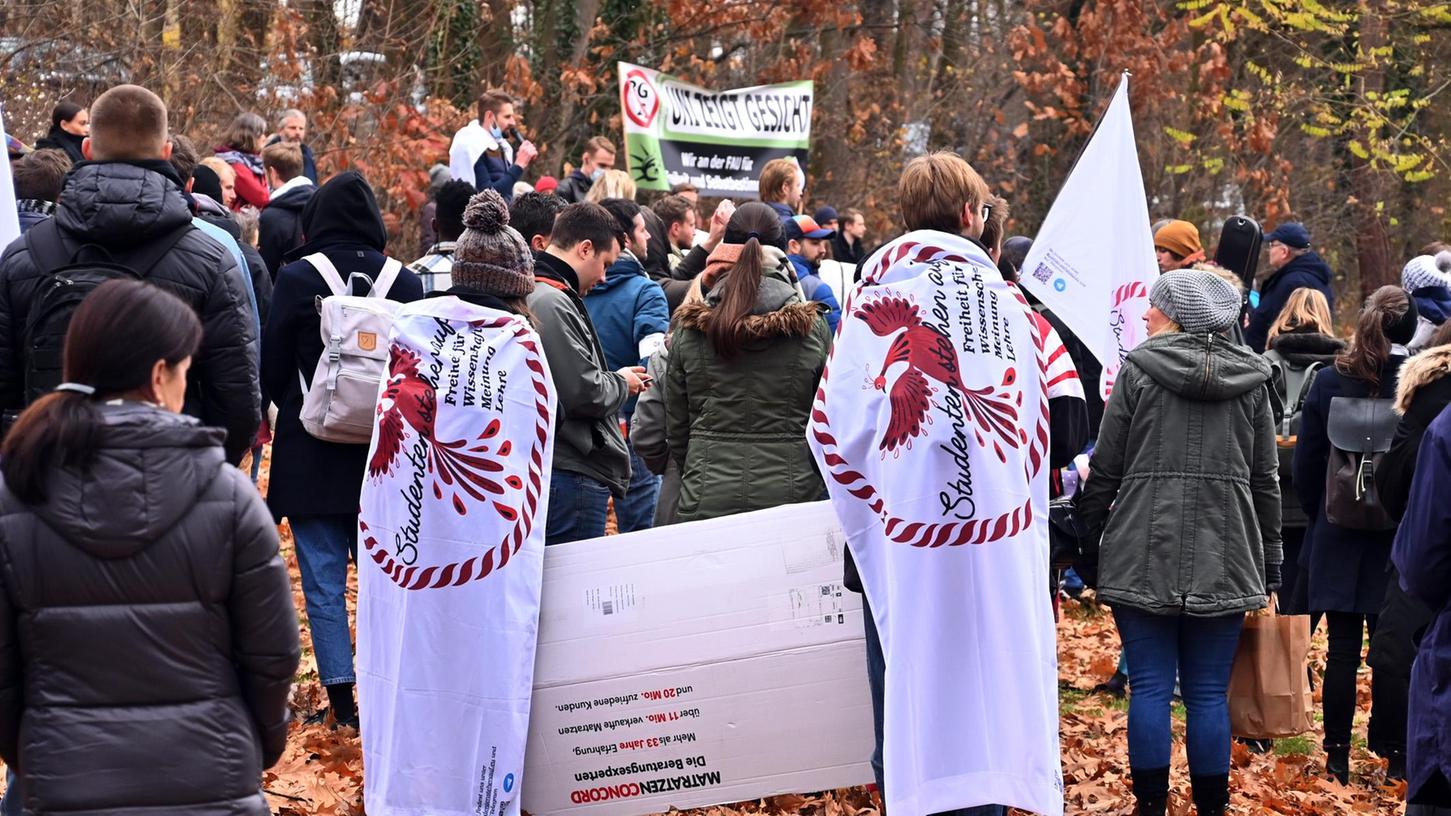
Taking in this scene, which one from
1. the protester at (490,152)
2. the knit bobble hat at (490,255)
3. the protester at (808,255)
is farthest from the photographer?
the protester at (490,152)

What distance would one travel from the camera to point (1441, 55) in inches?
1023

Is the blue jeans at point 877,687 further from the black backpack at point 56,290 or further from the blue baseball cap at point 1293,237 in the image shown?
the blue baseball cap at point 1293,237

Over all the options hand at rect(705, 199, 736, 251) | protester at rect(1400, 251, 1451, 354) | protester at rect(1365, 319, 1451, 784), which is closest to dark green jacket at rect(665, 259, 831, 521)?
protester at rect(1365, 319, 1451, 784)

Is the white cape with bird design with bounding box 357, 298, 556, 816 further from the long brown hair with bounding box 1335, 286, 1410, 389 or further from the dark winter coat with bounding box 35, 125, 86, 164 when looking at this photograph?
the dark winter coat with bounding box 35, 125, 86, 164

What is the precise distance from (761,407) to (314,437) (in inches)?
69.5

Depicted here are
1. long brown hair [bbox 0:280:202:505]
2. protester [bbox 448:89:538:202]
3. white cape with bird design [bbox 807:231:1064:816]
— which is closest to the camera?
long brown hair [bbox 0:280:202:505]

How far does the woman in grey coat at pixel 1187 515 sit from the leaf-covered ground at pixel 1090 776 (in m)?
0.82

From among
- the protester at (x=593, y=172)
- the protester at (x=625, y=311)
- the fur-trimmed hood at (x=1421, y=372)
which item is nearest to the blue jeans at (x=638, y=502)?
the protester at (x=625, y=311)

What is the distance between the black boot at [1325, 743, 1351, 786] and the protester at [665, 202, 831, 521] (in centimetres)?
286

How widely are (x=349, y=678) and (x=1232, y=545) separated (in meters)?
3.43

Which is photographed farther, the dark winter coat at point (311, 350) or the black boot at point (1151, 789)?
the dark winter coat at point (311, 350)

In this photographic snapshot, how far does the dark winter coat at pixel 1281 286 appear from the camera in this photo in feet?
36.9

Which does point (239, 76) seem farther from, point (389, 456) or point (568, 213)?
point (389, 456)

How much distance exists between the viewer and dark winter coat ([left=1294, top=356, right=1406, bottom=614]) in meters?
7.52
